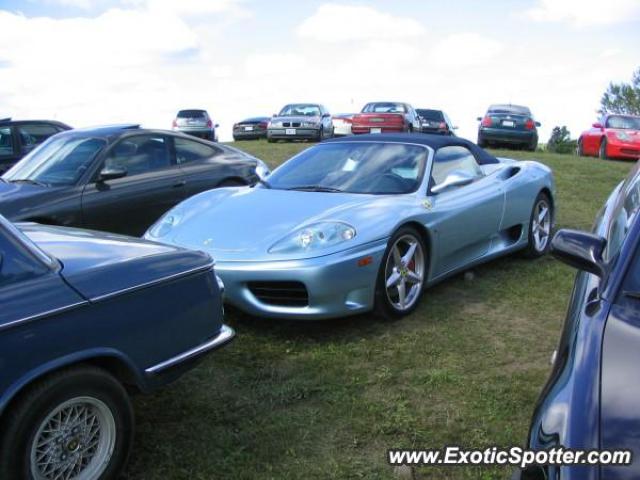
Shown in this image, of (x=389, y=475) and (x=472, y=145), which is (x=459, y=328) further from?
(x=472, y=145)

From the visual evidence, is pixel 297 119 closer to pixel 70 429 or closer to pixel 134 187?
pixel 134 187

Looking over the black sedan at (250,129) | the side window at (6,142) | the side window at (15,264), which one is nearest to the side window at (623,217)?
the side window at (15,264)

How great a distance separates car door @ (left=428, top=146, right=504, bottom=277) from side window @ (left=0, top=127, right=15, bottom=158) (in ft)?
23.1

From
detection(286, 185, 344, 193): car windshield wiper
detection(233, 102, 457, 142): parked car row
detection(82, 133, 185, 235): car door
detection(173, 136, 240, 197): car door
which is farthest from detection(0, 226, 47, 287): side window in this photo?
detection(233, 102, 457, 142): parked car row

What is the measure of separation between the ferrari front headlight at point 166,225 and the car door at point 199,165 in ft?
6.29

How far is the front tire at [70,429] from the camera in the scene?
2.29m

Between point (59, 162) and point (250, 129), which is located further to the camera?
point (250, 129)

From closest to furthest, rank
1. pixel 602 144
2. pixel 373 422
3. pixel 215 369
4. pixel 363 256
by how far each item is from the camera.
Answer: pixel 373 422 < pixel 215 369 < pixel 363 256 < pixel 602 144

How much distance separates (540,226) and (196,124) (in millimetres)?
18535

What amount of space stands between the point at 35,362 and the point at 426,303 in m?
3.23

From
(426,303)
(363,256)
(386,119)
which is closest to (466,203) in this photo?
(426,303)

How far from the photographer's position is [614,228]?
294 centimetres

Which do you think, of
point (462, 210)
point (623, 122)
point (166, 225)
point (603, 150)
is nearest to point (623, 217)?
point (462, 210)

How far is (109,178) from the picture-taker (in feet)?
21.0
